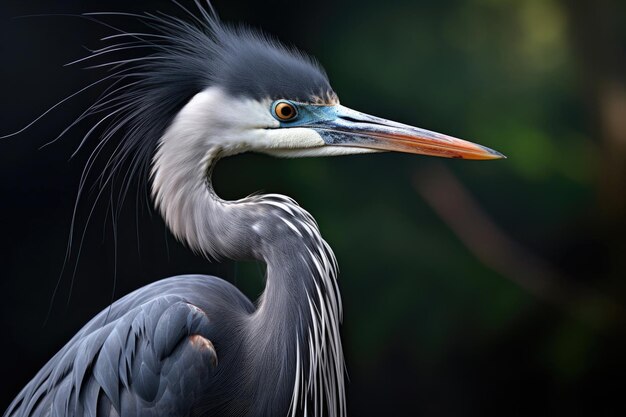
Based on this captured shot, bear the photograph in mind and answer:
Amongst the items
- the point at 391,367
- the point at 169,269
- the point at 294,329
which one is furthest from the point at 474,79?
the point at 294,329

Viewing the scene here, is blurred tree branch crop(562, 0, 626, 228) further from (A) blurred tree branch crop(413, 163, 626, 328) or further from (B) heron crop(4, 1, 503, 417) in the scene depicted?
(B) heron crop(4, 1, 503, 417)

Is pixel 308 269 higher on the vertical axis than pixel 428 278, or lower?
higher

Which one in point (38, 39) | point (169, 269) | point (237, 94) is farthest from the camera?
point (169, 269)

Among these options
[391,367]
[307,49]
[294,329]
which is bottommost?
[391,367]

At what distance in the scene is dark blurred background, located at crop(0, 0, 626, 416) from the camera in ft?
6.63

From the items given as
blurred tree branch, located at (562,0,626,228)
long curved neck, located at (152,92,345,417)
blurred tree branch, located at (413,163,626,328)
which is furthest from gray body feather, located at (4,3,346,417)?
blurred tree branch, located at (562,0,626,228)

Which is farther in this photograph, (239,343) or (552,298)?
(552,298)

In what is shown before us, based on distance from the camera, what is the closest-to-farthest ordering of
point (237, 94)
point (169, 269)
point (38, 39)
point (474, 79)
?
point (237, 94) < point (38, 39) < point (169, 269) < point (474, 79)

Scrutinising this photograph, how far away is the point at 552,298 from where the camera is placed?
2059mm

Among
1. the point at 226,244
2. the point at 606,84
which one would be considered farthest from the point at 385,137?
the point at 606,84

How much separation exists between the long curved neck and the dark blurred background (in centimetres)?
77

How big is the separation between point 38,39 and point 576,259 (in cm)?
155

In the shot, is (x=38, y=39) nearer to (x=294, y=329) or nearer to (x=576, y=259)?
(x=294, y=329)

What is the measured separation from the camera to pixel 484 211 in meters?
2.08
